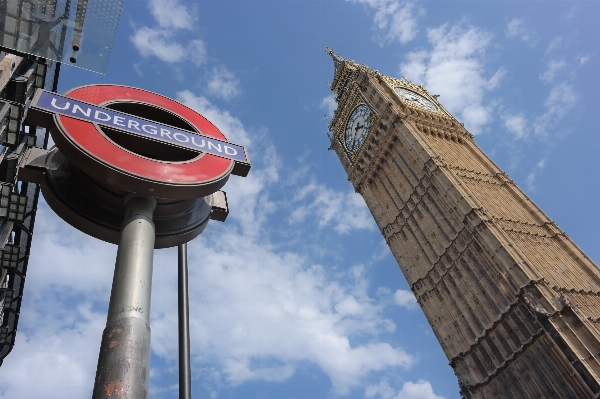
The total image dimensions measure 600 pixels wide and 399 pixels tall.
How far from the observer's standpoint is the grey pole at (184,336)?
7.58 metres

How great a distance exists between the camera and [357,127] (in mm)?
56406

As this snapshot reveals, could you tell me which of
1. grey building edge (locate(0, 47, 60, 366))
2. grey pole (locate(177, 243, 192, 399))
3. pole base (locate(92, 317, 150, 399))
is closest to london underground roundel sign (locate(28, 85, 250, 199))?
grey pole (locate(177, 243, 192, 399))

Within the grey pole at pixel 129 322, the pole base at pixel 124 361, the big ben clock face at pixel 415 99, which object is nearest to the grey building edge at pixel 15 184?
the grey pole at pixel 129 322

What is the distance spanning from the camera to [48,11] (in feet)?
24.5

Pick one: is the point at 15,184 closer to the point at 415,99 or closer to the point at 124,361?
the point at 124,361

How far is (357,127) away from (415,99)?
7.48m

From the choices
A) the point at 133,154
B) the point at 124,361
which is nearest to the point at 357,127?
the point at 133,154

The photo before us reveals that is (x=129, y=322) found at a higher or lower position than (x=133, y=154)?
lower

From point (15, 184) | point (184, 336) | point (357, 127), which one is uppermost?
point (357, 127)

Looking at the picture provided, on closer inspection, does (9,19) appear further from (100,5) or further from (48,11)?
(100,5)

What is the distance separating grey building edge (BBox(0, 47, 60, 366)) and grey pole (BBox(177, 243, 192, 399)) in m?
11.0

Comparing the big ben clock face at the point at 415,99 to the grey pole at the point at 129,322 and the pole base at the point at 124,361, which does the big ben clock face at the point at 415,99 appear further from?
the pole base at the point at 124,361

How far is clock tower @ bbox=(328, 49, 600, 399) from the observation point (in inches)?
1148

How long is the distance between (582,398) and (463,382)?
33.7ft
